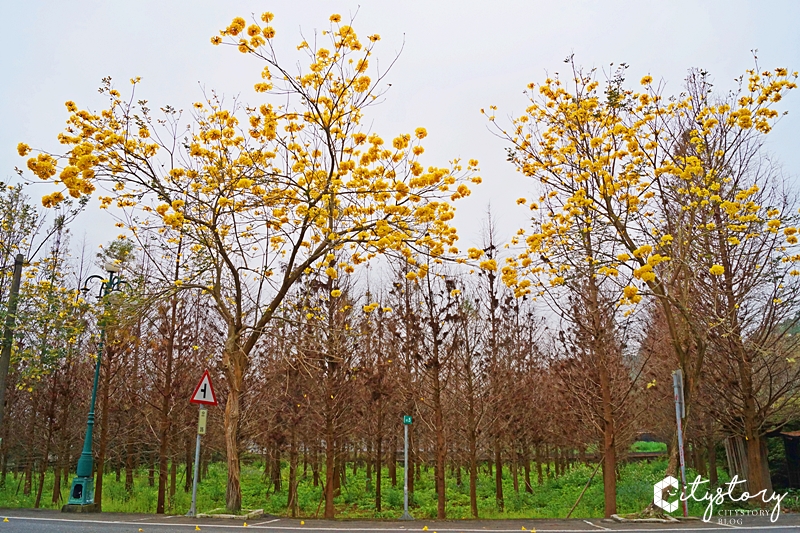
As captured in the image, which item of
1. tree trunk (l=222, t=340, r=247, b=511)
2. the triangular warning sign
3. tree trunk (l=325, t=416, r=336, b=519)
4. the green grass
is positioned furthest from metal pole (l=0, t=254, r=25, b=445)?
tree trunk (l=325, t=416, r=336, b=519)

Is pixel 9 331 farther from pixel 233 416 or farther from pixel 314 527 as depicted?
pixel 314 527

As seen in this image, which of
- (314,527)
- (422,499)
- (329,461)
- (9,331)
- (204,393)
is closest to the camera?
(314,527)

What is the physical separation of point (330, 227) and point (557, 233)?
4.71m

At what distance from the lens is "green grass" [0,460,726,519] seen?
18000mm

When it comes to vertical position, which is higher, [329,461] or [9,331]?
[9,331]

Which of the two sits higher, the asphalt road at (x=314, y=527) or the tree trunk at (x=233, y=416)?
the tree trunk at (x=233, y=416)

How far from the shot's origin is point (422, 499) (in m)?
21.7

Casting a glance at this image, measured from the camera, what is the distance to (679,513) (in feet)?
42.5

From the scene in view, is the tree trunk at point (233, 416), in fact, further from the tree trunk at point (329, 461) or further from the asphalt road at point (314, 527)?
the tree trunk at point (329, 461)

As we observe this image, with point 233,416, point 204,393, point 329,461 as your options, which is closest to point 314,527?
point 233,416

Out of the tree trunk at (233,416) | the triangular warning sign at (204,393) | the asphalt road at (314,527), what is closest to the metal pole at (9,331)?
the asphalt road at (314,527)

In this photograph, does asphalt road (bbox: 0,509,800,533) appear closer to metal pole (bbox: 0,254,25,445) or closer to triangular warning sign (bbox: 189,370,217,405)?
triangular warning sign (bbox: 189,370,217,405)

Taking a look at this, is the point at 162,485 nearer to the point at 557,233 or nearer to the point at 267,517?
the point at 267,517

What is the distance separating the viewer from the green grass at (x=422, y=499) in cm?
1800
